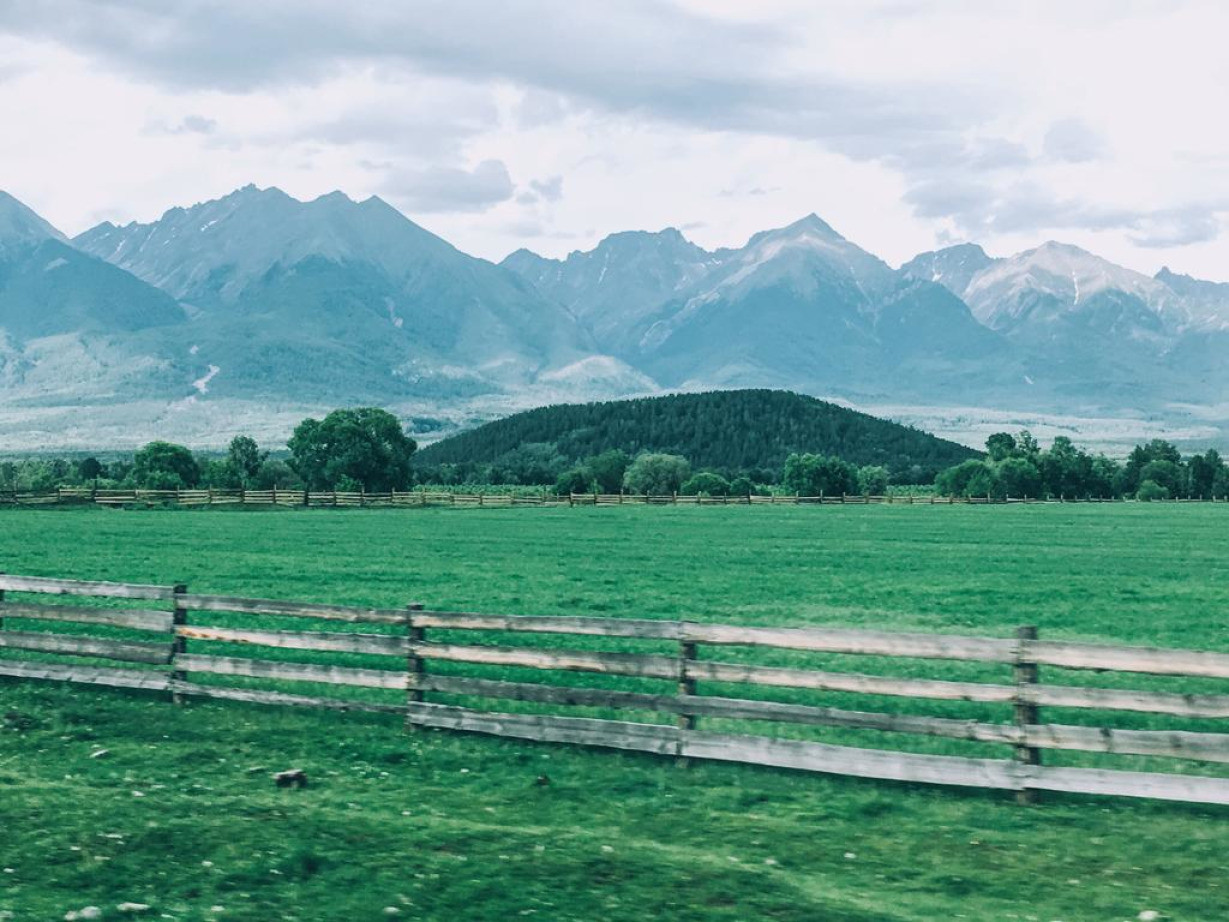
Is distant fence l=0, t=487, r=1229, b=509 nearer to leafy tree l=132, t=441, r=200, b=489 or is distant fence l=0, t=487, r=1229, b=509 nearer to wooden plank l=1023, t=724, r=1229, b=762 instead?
leafy tree l=132, t=441, r=200, b=489

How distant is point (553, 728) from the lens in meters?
16.2

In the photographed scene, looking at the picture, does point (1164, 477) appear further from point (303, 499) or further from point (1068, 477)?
point (303, 499)

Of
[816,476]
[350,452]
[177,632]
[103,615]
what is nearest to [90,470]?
[350,452]

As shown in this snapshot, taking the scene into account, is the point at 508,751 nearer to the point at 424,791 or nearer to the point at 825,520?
the point at 424,791

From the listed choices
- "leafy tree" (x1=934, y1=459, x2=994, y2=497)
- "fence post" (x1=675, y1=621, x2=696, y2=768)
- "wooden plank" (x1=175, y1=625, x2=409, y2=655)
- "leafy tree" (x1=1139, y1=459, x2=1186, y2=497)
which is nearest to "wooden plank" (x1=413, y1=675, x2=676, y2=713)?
"fence post" (x1=675, y1=621, x2=696, y2=768)

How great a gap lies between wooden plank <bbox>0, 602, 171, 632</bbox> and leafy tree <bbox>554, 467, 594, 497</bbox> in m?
146

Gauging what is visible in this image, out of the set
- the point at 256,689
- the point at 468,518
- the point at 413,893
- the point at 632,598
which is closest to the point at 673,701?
the point at 413,893

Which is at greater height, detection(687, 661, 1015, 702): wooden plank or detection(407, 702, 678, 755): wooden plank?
detection(687, 661, 1015, 702): wooden plank

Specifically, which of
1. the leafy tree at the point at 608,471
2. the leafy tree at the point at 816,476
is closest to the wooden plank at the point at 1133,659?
the leafy tree at the point at 816,476

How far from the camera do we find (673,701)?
15406 millimetres

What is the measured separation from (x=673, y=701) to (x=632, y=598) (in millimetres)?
19646

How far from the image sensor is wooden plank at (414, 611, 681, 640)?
15.5 meters

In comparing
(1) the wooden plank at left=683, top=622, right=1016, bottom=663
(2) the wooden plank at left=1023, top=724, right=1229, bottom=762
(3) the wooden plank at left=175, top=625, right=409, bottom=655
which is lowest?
(2) the wooden plank at left=1023, top=724, right=1229, bottom=762

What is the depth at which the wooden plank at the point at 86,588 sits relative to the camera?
19500 millimetres
